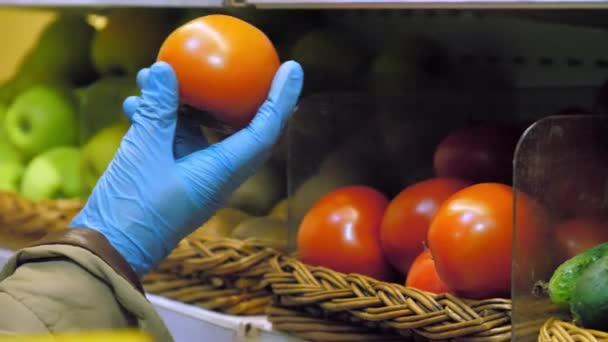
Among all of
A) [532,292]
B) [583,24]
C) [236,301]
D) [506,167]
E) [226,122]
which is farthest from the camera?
[583,24]

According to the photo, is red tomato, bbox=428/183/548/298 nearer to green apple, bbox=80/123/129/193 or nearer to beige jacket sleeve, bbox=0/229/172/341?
beige jacket sleeve, bbox=0/229/172/341

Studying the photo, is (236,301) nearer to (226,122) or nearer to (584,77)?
(226,122)

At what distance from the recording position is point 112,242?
113cm

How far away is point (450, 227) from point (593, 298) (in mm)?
204

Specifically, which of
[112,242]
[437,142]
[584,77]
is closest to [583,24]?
[584,77]

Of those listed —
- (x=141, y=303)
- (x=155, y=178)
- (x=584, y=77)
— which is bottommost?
(x=141, y=303)

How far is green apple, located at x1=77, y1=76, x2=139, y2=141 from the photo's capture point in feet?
6.01

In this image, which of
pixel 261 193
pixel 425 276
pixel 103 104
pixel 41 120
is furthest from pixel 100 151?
pixel 425 276

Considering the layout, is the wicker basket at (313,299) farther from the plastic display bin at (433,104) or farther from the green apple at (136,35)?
the green apple at (136,35)

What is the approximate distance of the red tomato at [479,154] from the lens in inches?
50.4

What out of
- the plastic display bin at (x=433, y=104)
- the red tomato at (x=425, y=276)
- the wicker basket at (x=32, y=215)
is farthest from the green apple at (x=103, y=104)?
the red tomato at (x=425, y=276)

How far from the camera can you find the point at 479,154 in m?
1.28

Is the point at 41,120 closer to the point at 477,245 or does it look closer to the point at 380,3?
the point at 380,3

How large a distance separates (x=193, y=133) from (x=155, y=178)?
111mm
